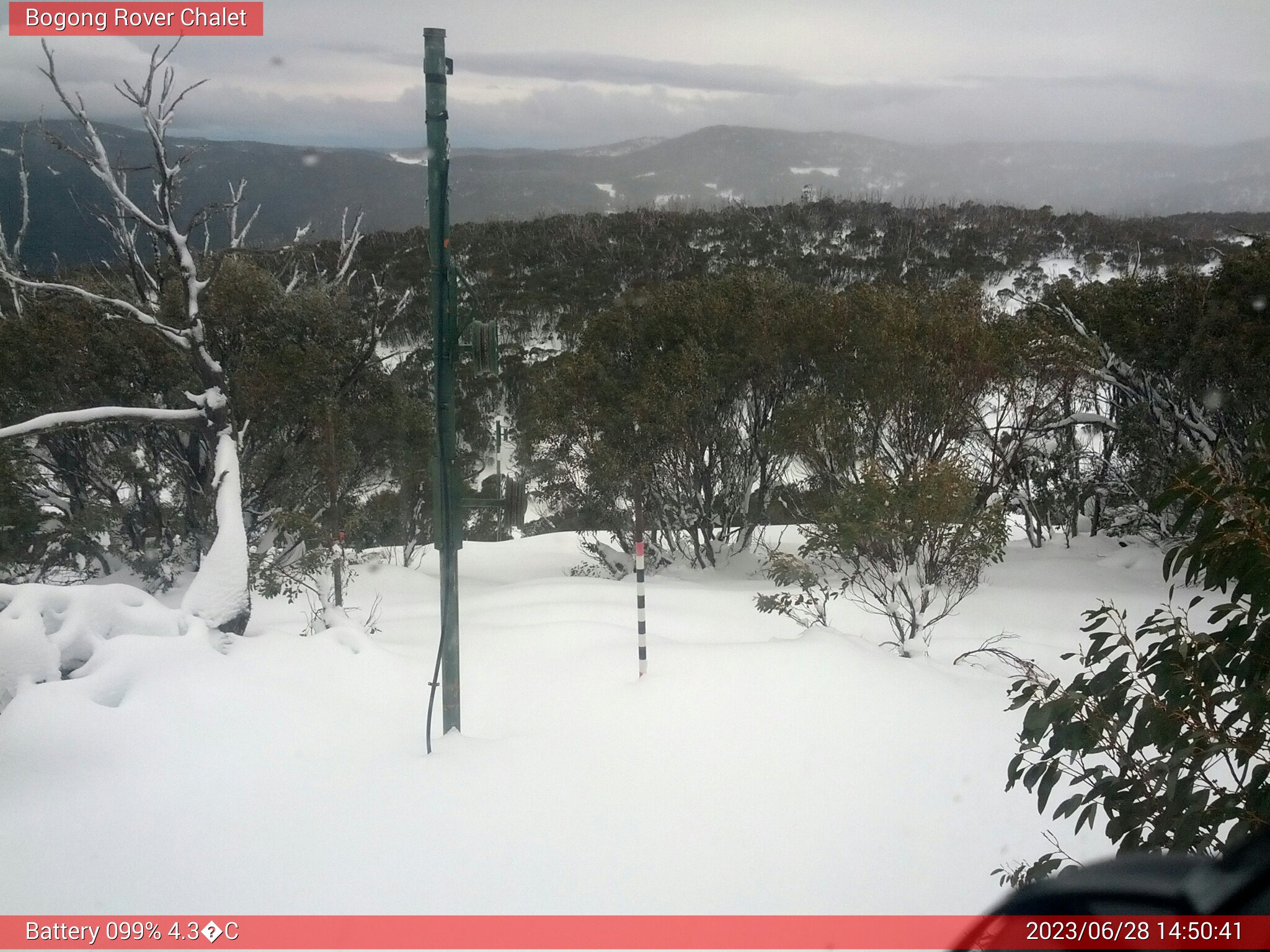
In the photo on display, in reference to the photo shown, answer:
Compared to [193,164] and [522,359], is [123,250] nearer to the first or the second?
[193,164]

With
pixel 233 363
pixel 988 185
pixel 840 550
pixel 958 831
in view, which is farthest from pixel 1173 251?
pixel 958 831

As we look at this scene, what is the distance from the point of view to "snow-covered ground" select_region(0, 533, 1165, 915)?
9.87 feet

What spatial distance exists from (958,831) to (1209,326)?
1012 centimetres

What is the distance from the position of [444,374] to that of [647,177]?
4443cm

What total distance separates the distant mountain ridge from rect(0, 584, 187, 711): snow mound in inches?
110

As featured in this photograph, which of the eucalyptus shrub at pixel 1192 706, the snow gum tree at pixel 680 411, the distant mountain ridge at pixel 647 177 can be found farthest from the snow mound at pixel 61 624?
the snow gum tree at pixel 680 411

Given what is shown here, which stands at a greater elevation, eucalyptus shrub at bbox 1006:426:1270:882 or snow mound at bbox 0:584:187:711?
eucalyptus shrub at bbox 1006:426:1270:882

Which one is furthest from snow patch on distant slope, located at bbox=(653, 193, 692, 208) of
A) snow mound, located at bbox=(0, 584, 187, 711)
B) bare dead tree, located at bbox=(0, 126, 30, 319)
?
snow mound, located at bbox=(0, 584, 187, 711)

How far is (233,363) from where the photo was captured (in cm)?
1216

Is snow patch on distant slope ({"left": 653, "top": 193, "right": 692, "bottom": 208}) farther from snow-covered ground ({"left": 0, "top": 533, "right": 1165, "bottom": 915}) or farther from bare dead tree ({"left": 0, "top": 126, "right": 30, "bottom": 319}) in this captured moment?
snow-covered ground ({"left": 0, "top": 533, "right": 1165, "bottom": 915})

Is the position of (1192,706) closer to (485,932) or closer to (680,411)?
(485,932)

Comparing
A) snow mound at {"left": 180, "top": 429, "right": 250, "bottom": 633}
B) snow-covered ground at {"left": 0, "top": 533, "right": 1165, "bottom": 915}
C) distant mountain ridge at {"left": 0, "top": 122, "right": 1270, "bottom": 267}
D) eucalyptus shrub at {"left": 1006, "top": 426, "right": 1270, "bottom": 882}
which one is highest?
distant mountain ridge at {"left": 0, "top": 122, "right": 1270, "bottom": 267}

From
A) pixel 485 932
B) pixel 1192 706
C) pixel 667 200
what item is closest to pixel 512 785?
pixel 485 932

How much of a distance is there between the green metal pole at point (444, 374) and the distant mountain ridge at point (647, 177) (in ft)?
0.61
